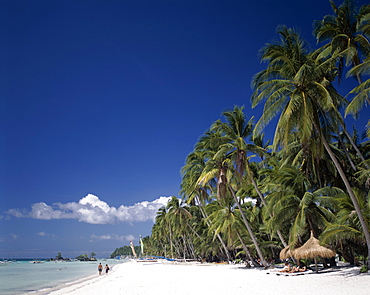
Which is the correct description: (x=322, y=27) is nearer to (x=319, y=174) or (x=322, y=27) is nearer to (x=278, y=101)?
(x=278, y=101)

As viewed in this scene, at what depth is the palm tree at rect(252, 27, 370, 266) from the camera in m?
11.8

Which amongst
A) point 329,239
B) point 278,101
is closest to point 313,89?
point 278,101

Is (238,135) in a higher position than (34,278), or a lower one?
higher

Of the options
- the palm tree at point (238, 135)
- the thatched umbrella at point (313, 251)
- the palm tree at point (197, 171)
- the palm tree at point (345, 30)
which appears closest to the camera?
the thatched umbrella at point (313, 251)

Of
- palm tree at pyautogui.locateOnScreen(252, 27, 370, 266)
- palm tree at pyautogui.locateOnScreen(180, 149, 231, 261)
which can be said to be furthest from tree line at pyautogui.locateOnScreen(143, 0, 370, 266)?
palm tree at pyautogui.locateOnScreen(180, 149, 231, 261)

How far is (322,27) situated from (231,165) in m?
10.8

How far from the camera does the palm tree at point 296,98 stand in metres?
11.8

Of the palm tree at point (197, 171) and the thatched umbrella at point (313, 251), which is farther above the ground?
the palm tree at point (197, 171)

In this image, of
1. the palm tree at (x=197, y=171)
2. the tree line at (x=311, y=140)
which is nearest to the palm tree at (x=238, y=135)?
the tree line at (x=311, y=140)

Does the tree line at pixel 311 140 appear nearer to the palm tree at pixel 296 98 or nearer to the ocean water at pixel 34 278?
the palm tree at pixel 296 98

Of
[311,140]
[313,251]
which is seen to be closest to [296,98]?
[311,140]

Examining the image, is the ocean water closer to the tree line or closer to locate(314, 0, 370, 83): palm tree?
the tree line

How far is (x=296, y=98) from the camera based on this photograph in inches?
479

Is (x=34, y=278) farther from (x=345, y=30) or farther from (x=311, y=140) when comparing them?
(x=345, y=30)
